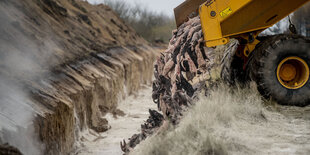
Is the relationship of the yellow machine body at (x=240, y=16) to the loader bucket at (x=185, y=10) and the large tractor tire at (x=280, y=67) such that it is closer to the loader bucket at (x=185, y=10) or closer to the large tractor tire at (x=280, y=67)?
the large tractor tire at (x=280, y=67)

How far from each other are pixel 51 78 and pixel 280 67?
4.87 meters

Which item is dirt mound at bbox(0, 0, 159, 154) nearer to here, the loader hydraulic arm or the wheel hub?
the loader hydraulic arm

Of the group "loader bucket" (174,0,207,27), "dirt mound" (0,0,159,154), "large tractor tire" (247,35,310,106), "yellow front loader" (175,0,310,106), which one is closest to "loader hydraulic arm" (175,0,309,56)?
"yellow front loader" (175,0,310,106)

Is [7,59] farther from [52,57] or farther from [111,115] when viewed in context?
[111,115]

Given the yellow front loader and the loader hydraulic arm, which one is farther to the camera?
the loader hydraulic arm

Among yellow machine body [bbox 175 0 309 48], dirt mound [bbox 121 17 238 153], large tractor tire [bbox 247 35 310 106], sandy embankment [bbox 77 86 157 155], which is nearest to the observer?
large tractor tire [bbox 247 35 310 106]

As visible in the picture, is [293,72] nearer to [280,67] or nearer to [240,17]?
[280,67]

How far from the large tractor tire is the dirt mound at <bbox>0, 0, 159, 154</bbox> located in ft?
12.0

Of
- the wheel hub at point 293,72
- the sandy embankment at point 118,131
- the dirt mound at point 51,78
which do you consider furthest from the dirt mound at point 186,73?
the dirt mound at point 51,78

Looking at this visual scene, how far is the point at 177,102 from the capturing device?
650cm

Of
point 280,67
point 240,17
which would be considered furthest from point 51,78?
point 280,67

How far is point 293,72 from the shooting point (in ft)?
20.3

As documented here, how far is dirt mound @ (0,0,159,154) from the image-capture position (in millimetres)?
5906

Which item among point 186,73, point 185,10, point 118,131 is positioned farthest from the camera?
point 118,131
